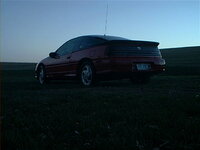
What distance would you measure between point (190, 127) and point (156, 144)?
64 cm

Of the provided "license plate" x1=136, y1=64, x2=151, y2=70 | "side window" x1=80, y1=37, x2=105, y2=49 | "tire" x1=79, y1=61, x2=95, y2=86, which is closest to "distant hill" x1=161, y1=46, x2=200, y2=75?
"license plate" x1=136, y1=64, x2=151, y2=70

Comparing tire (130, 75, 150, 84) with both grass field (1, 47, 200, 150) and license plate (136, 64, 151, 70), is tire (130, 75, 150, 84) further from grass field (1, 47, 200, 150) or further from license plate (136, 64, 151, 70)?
grass field (1, 47, 200, 150)

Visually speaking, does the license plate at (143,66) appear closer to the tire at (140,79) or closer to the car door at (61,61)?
the tire at (140,79)

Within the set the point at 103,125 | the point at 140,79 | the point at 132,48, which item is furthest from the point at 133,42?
the point at 103,125

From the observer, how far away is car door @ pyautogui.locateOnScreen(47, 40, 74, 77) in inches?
424

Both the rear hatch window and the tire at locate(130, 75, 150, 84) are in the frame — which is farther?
the tire at locate(130, 75, 150, 84)

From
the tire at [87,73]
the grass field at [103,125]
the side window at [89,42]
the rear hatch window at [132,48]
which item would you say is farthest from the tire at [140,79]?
the grass field at [103,125]

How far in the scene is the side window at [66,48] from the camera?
10.8 m

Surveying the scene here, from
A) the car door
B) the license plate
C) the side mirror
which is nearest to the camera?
the license plate

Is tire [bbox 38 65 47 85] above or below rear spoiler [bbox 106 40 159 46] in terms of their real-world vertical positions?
below

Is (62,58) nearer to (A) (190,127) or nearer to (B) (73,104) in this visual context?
(B) (73,104)

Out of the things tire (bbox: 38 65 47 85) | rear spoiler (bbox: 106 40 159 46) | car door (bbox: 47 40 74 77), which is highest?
rear spoiler (bbox: 106 40 159 46)

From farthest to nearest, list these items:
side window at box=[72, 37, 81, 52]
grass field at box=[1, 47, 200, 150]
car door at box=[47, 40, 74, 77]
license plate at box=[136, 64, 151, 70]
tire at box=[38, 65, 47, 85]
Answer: tire at box=[38, 65, 47, 85] → car door at box=[47, 40, 74, 77] → side window at box=[72, 37, 81, 52] → license plate at box=[136, 64, 151, 70] → grass field at box=[1, 47, 200, 150]

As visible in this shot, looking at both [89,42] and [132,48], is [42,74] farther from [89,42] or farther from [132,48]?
[132,48]
